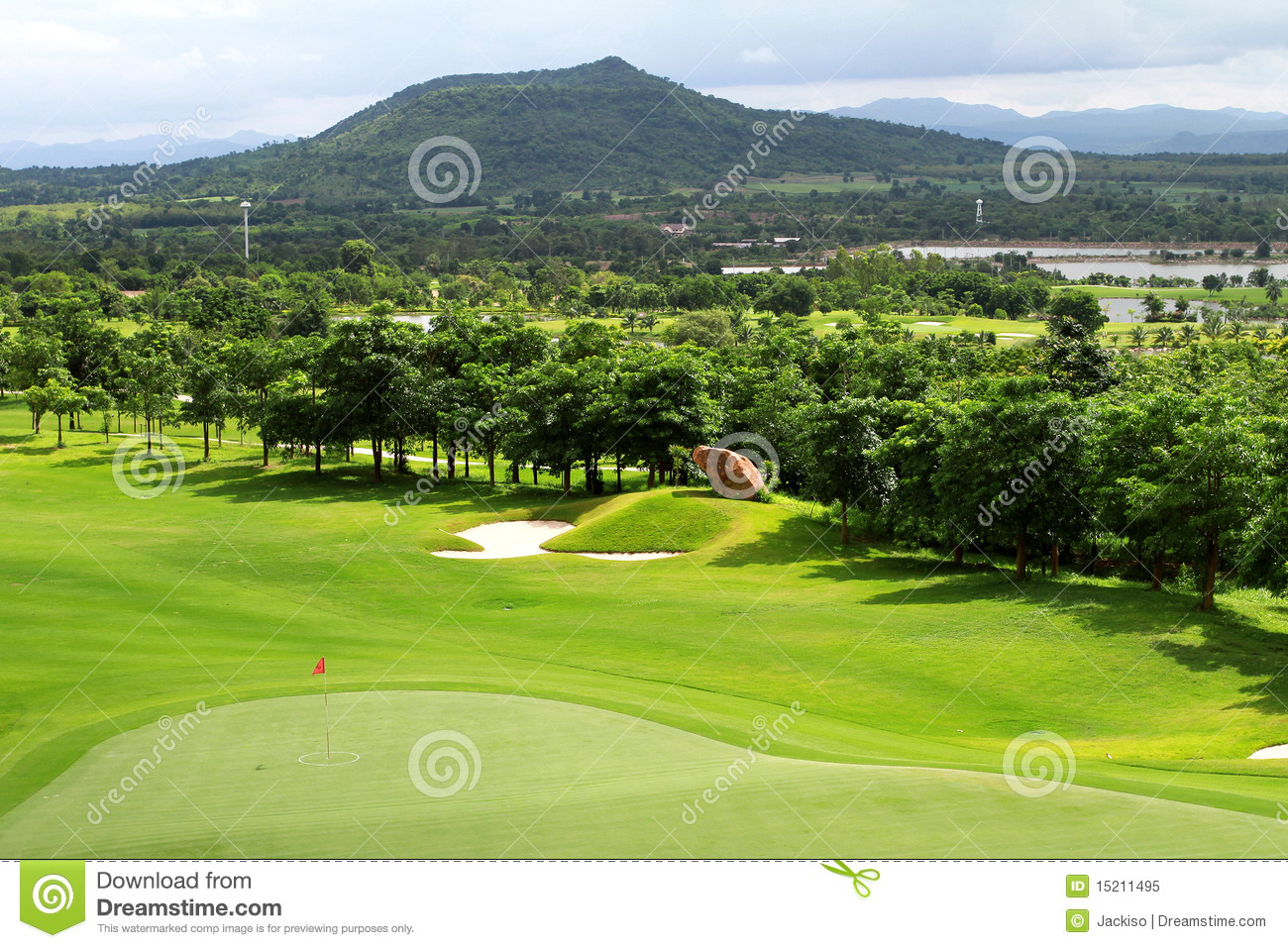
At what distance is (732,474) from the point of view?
55.3 metres

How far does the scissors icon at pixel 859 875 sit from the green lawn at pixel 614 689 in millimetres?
884

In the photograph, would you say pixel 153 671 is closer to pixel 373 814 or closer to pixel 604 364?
pixel 373 814

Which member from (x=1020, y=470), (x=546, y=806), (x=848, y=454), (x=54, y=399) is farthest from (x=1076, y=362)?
(x=54, y=399)

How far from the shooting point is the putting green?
50.0 ft

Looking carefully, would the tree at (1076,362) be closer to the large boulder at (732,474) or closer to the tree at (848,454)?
the tree at (848,454)

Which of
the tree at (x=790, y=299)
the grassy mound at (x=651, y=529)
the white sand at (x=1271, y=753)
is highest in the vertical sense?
the tree at (x=790, y=299)

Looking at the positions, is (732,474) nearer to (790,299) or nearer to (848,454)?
(848,454)

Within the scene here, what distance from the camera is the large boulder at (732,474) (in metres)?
55.2

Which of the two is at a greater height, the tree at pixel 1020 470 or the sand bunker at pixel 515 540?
the tree at pixel 1020 470

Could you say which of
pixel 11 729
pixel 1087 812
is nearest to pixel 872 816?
pixel 1087 812

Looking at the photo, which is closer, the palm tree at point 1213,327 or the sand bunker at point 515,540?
the sand bunker at point 515,540

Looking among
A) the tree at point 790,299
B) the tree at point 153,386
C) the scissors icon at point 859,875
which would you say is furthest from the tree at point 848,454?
the tree at point 790,299

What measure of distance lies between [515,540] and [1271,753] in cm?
3511

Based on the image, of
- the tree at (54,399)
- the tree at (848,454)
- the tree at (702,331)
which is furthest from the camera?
the tree at (702,331)
